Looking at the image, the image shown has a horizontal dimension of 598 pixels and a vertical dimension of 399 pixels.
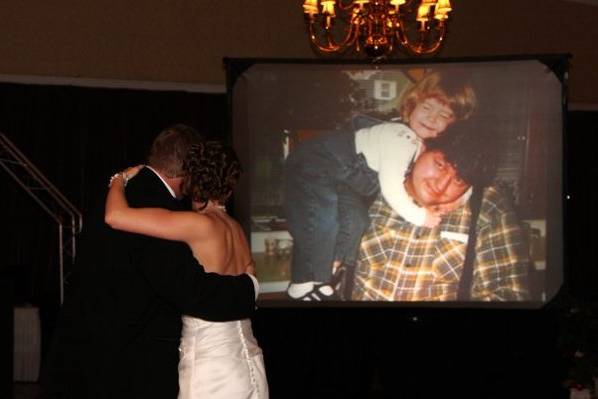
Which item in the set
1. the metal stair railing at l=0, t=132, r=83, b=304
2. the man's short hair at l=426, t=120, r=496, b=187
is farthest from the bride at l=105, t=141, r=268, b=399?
the metal stair railing at l=0, t=132, r=83, b=304

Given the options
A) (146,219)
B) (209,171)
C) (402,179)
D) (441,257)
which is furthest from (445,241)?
(146,219)

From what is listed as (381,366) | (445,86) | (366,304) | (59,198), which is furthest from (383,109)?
(59,198)

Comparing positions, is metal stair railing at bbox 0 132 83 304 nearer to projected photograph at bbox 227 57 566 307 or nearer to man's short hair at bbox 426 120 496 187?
projected photograph at bbox 227 57 566 307

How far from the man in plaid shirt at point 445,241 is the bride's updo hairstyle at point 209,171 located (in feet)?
11.7

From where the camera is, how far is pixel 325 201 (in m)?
6.28

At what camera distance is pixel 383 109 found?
6.30 metres

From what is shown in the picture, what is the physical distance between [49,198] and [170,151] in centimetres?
481

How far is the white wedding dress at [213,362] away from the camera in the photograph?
9.23 ft

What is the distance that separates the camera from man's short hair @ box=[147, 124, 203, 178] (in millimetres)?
2598

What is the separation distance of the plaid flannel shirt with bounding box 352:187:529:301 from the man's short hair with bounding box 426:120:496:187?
0.50 feet

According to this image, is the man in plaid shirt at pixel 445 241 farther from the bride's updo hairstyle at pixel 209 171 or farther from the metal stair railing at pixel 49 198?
the bride's updo hairstyle at pixel 209 171

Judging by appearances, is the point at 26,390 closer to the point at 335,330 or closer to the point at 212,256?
the point at 335,330

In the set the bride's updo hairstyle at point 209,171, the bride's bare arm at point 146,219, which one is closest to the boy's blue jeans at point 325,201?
the bride's updo hairstyle at point 209,171

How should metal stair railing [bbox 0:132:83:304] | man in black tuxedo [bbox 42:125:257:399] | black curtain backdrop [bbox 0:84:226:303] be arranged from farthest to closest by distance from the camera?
black curtain backdrop [bbox 0:84:226:303]
metal stair railing [bbox 0:132:83:304]
man in black tuxedo [bbox 42:125:257:399]
